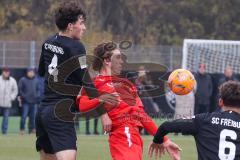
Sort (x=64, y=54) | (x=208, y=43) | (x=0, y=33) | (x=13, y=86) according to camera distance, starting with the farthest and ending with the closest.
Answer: (x=0, y=33), (x=208, y=43), (x=13, y=86), (x=64, y=54)

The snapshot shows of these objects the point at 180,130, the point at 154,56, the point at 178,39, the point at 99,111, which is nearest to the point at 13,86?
the point at 154,56

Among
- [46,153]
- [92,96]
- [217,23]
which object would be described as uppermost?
[217,23]

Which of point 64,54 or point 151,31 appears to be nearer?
point 64,54

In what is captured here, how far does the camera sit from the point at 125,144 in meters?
8.35

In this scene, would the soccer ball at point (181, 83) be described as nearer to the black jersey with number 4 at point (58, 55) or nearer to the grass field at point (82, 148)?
the black jersey with number 4 at point (58, 55)

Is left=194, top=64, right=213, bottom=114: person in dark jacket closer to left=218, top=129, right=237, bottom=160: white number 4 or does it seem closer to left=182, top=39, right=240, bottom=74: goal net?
left=182, top=39, right=240, bottom=74: goal net

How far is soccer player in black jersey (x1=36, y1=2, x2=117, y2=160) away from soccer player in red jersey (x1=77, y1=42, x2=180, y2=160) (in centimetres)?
14

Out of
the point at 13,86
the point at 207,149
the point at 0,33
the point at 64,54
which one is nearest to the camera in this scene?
the point at 207,149

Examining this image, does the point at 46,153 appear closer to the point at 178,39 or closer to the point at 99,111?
the point at 99,111

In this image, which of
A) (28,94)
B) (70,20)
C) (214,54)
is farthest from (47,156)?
(214,54)

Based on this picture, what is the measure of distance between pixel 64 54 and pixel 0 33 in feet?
112

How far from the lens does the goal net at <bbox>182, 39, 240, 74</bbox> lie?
2595cm

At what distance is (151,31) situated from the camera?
154 ft

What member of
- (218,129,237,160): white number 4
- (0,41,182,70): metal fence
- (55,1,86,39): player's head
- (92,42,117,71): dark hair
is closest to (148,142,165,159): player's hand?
(218,129,237,160): white number 4
